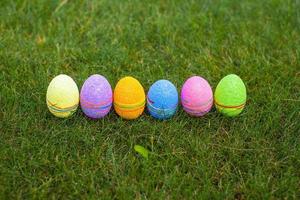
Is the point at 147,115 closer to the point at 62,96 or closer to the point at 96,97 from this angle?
the point at 96,97

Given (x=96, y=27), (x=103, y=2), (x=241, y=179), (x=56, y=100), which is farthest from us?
(x=103, y=2)

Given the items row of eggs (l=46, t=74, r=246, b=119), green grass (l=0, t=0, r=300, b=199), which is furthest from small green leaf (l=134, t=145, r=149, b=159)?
row of eggs (l=46, t=74, r=246, b=119)

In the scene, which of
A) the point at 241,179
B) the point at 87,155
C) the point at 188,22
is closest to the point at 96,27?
the point at 188,22

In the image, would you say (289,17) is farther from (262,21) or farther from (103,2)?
(103,2)

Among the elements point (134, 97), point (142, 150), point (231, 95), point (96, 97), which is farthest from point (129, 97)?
point (231, 95)

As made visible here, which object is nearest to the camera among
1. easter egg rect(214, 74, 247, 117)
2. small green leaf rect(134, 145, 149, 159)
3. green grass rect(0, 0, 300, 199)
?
green grass rect(0, 0, 300, 199)

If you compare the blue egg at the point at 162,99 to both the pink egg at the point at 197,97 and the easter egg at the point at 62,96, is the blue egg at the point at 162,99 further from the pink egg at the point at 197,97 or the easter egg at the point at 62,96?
the easter egg at the point at 62,96

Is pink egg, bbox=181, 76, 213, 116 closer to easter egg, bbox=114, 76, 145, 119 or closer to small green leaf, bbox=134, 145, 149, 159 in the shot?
easter egg, bbox=114, 76, 145, 119
